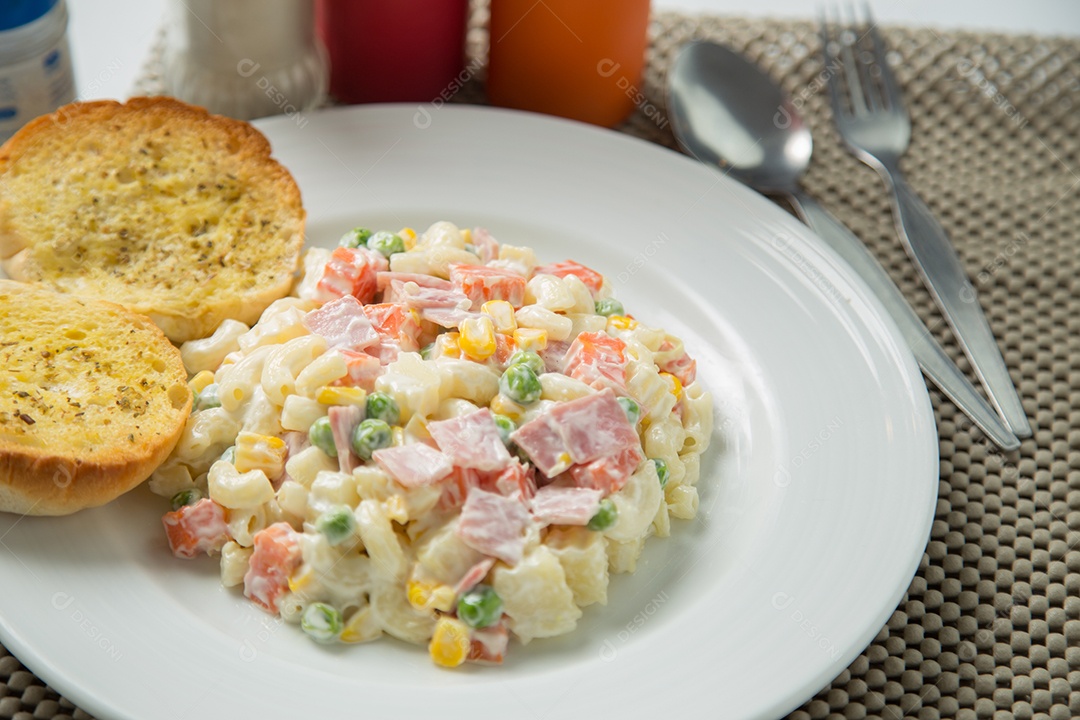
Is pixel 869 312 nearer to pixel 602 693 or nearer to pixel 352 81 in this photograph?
pixel 602 693

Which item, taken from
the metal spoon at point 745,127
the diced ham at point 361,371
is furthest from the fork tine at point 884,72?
the diced ham at point 361,371

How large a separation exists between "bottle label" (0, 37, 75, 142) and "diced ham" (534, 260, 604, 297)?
1.75 metres

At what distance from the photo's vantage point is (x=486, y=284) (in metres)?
2.81

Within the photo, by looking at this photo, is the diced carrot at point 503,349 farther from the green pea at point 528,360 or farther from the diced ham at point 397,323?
the diced ham at point 397,323

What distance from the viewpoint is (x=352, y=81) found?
3979 millimetres

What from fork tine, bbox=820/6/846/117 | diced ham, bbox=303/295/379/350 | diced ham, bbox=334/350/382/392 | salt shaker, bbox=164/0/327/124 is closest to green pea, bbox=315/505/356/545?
diced ham, bbox=334/350/382/392

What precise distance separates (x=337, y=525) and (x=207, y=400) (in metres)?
0.61

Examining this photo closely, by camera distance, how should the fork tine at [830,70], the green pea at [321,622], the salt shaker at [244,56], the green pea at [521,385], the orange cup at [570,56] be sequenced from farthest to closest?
the fork tine at [830,70] → the orange cup at [570,56] → the salt shaker at [244,56] → the green pea at [521,385] → the green pea at [321,622]

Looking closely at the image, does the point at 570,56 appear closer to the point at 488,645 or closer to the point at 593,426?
the point at 593,426

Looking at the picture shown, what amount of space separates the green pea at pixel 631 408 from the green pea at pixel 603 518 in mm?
258

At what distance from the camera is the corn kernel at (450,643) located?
7.62 feet

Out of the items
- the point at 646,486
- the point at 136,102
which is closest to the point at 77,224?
the point at 136,102

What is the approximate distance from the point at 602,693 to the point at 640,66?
2.54m

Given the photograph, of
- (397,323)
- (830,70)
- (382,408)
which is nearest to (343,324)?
(397,323)
